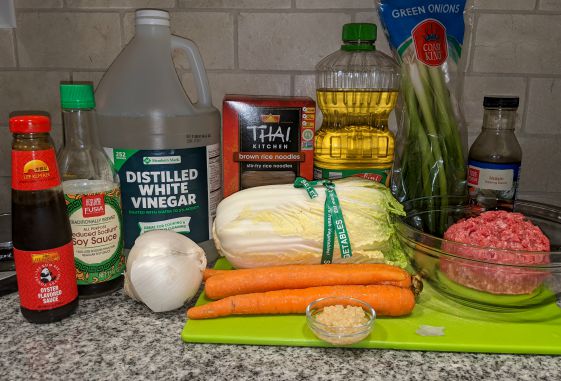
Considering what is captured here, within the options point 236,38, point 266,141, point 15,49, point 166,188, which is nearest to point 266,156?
point 266,141

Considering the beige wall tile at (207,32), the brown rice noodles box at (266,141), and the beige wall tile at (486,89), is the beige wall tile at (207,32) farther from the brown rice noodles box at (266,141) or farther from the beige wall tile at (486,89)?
the beige wall tile at (486,89)

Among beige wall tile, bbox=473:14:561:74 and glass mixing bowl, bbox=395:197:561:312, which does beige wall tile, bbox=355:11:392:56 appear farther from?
glass mixing bowl, bbox=395:197:561:312

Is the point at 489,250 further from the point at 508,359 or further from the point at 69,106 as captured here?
the point at 69,106

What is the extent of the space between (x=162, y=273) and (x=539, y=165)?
0.88m

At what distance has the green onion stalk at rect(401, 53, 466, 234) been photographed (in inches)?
38.5

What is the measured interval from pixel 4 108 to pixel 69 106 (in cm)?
49

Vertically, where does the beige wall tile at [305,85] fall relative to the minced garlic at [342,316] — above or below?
above

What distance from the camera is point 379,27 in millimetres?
1052

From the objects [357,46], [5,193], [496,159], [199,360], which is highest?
[357,46]

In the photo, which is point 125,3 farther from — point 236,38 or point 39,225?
point 39,225

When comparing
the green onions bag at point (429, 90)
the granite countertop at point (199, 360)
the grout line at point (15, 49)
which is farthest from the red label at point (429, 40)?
the grout line at point (15, 49)

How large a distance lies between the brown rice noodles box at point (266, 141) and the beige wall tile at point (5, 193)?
579 millimetres

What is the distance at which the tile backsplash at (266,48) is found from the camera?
3.43 ft

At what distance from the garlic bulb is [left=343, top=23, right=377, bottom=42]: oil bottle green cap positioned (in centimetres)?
50
